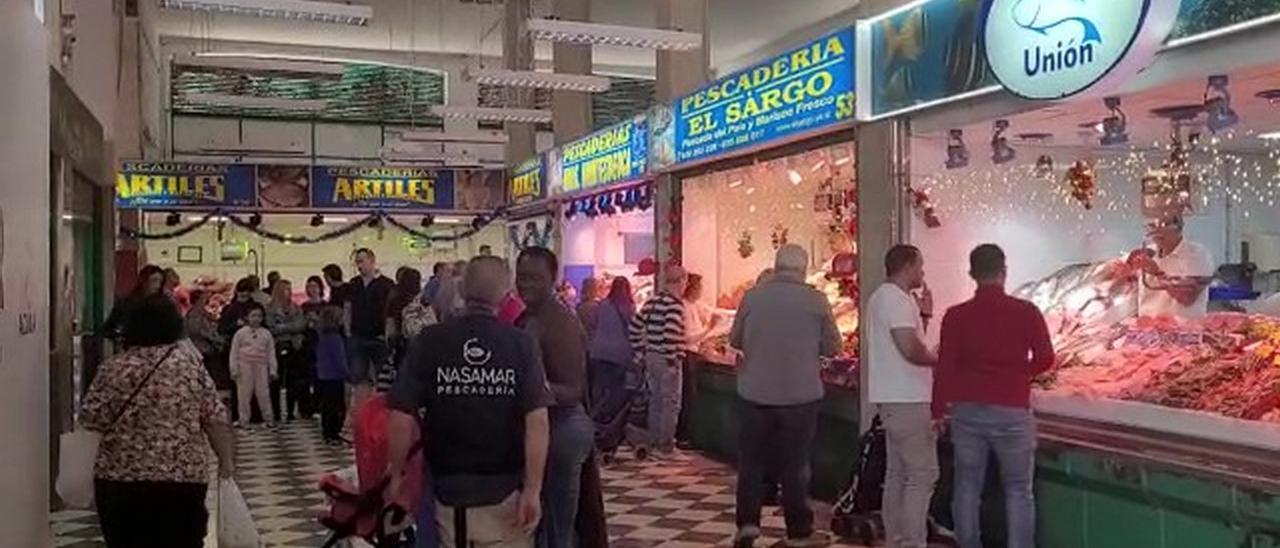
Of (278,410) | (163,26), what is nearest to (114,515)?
(278,410)

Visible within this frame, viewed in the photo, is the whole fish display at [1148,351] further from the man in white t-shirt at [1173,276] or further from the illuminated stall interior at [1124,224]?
the man in white t-shirt at [1173,276]

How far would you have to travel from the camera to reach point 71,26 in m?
7.80

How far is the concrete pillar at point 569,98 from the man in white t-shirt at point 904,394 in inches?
353

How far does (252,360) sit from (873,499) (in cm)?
697

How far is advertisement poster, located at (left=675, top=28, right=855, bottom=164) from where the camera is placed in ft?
22.9

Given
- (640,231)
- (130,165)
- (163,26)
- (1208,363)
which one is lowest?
(1208,363)

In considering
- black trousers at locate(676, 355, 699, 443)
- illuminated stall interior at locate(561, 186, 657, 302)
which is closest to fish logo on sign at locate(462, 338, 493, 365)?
black trousers at locate(676, 355, 699, 443)

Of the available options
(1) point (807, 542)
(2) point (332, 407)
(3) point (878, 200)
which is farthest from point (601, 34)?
(1) point (807, 542)

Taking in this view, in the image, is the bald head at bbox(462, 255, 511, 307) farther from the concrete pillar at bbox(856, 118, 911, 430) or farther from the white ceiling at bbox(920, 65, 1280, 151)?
the concrete pillar at bbox(856, 118, 911, 430)

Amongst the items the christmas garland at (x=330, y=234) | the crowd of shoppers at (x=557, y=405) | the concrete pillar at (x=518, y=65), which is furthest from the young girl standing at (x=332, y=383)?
the christmas garland at (x=330, y=234)

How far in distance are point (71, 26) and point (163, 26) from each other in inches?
385

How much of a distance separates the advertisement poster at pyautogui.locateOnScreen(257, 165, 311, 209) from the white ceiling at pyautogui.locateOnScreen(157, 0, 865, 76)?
196 cm

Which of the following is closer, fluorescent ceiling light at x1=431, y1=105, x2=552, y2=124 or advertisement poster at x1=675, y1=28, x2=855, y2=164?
advertisement poster at x1=675, y1=28, x2=855, y2=164

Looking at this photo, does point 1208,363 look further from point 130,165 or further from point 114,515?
point 130,165
